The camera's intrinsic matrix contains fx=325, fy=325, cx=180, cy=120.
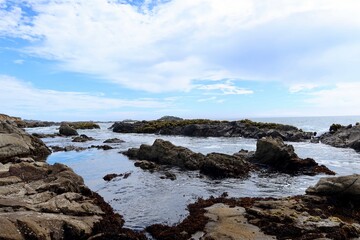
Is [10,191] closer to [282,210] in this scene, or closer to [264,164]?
[282,210]

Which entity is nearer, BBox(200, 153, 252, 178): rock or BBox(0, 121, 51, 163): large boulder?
BBox(200, 153, 252, 178): rock

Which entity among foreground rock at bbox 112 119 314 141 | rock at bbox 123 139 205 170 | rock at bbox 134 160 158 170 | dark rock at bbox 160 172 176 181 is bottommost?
dark rock at bbox 160 172 176 181

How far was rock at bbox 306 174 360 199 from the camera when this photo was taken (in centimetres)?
1816

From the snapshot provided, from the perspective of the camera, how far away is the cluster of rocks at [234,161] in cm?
2956

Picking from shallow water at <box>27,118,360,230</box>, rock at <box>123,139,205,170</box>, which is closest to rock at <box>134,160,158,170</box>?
shallow water at <box>27,118,360,230</box>

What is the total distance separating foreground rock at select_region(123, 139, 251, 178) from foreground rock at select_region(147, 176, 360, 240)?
9.90m

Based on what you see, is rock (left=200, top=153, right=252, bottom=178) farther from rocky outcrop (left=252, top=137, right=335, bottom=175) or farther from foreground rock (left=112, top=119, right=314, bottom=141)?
foreground rock (left=112, top=119, right=314, bottom=141)

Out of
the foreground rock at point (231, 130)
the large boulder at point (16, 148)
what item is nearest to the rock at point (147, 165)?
the large boulder at point (16, 148)

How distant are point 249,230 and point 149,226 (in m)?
4.75

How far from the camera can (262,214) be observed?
15.6 m

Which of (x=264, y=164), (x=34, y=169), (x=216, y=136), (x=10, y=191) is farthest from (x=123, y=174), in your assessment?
(x=216, y=136)

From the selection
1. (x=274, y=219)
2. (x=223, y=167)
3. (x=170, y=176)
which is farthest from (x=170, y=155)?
(x=274, y=219)

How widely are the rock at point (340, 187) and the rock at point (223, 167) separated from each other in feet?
32.3

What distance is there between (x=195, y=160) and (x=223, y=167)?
13.4 feet
